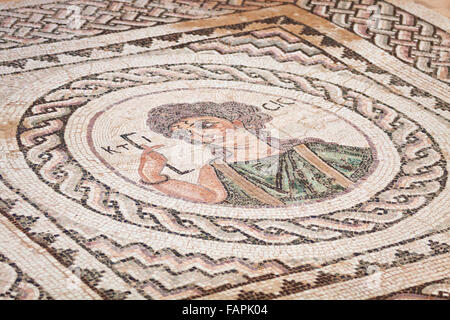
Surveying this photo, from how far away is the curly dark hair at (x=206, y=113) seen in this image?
4.63m

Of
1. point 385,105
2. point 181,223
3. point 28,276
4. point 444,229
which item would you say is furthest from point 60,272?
point 385,105

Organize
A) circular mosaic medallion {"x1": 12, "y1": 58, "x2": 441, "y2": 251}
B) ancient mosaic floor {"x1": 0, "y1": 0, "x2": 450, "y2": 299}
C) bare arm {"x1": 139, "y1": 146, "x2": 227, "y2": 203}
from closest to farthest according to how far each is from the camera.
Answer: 1. ancient mosaic floor {"x1": 0, "y1": 0, "x2": 450, "y2": 299}
2. circular mosaic medallion {"x1": 12, "y1": 58, "x2": 441, "y2": 251}
3. bare arm {"x1": 139, "y1": 146, "x2": 227, "y2": 203}

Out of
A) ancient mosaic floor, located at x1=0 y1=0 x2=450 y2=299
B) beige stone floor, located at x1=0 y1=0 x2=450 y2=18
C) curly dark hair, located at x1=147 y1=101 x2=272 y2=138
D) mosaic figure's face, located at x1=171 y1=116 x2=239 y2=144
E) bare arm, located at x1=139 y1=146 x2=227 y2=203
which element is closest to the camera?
ancient mosaic floor, located at x1=0 y1=0 x2=450 y2=299

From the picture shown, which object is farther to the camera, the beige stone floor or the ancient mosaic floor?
the beige stone floor

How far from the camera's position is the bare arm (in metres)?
4.02

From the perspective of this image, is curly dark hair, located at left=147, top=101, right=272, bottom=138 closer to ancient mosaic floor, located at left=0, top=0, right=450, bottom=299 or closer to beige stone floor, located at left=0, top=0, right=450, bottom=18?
ancient mosaic floor, located at left=0, top=0, right=450, bottom=299

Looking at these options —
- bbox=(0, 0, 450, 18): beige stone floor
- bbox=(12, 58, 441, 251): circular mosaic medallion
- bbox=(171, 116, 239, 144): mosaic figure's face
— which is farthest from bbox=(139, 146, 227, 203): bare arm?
bbox=(0, 0, 450, 18): beige stone floor

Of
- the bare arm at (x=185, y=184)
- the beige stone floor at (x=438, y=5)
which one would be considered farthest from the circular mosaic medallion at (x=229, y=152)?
the beige stone floor at (x=438, y=5)

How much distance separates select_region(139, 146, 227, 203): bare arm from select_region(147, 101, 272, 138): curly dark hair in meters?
0.38

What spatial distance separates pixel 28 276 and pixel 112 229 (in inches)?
18.3

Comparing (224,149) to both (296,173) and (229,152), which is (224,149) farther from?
(296,173)

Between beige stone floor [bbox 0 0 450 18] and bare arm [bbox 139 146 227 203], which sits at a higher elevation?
beige stone floor [bbox 0 0 450 18]

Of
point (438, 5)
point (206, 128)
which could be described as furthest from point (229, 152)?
point (438, 5)

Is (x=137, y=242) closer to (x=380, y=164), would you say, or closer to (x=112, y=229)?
(x=112, y=229)
